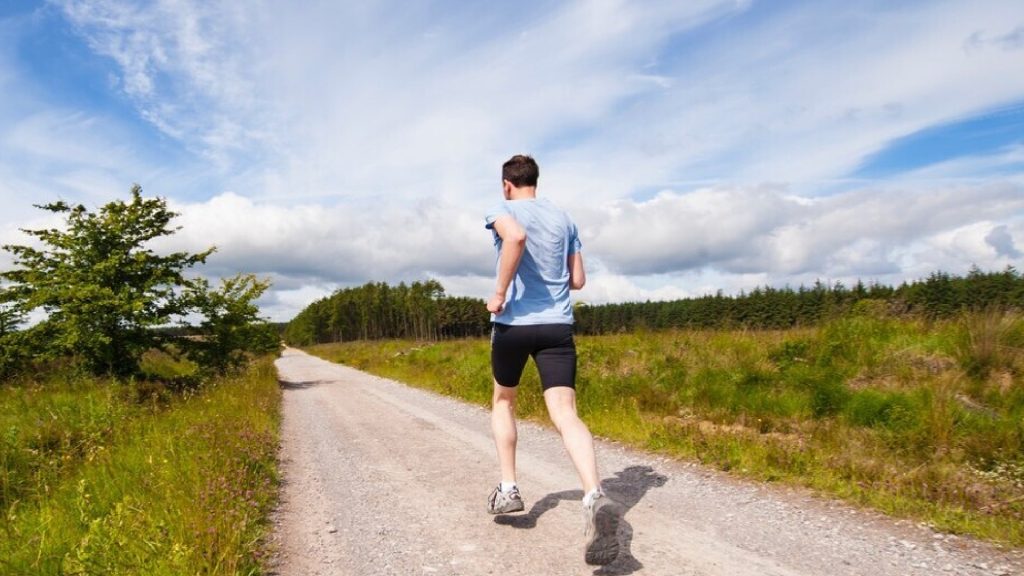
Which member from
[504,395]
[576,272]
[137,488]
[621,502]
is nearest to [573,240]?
[576,272]

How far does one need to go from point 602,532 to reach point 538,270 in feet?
5.02

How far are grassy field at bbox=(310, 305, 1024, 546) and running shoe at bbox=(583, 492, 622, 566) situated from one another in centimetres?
245

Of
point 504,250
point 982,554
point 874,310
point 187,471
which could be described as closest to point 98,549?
point 187,471

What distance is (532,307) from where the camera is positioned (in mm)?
3439

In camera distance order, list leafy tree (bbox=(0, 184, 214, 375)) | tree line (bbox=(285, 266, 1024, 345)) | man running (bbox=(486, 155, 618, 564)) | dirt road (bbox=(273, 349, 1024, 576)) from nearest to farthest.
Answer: dirt road (bbox=(273, 349, 1024, 576)), man running (bbox=(486, 155, 618, 564)), leafy tree (bbox=(0, 184, 214, 375)), tree line (bbox=(285, 266, 1024, 345))

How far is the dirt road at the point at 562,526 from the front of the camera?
3184 millimetres

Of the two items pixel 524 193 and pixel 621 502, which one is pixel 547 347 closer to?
pixel 524 193

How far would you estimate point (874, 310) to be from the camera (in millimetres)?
9422

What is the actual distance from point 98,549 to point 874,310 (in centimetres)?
1060

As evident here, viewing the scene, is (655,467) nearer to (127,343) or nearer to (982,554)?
(982,554)

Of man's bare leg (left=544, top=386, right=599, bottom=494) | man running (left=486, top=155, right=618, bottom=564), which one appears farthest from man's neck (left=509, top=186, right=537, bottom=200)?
man's bare leg (left=544, top=386, right=599, bottom=494)

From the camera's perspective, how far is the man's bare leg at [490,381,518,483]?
3717 millimetres

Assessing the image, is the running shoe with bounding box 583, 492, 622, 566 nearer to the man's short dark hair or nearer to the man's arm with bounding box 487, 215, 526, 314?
the man's arm with bounding box 487, 215, 526, 314

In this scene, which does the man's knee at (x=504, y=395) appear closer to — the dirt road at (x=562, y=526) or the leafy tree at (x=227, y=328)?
the dirt road at (x=562, y=526)
